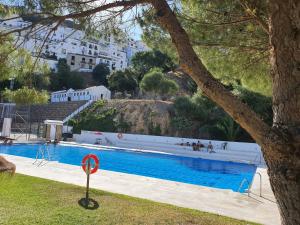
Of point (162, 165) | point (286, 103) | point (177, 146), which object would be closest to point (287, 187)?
point (286, 103)

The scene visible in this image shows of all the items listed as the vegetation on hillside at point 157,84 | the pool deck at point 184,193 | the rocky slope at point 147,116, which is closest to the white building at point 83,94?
the rocky slope at point 147,116

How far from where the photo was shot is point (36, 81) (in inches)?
223

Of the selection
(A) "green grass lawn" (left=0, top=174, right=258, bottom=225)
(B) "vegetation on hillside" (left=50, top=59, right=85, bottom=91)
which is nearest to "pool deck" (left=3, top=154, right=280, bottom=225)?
(A) "green grass lawn" (left=0, top=174, right=258, bottom=225)

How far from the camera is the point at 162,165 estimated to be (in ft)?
62.4

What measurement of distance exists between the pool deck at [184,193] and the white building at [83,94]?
3067cm

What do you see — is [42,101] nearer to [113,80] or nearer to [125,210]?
[125,210]

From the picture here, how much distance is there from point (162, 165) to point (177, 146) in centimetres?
554

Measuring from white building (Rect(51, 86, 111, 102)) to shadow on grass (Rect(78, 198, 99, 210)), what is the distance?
3520 centimetres

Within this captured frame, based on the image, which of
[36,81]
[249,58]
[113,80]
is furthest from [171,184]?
[113,80]

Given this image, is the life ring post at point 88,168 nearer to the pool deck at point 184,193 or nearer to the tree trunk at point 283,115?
the pool deck at point 184,193

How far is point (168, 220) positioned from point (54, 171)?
624 cm

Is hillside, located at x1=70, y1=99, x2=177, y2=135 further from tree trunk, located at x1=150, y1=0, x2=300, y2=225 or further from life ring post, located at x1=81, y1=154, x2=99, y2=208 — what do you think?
tree trunk, located at x1=150, y1=0, x2=300, y2=225

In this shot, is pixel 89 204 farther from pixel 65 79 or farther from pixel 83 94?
pixel 65 79

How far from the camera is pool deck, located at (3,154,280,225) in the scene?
25.0ft
